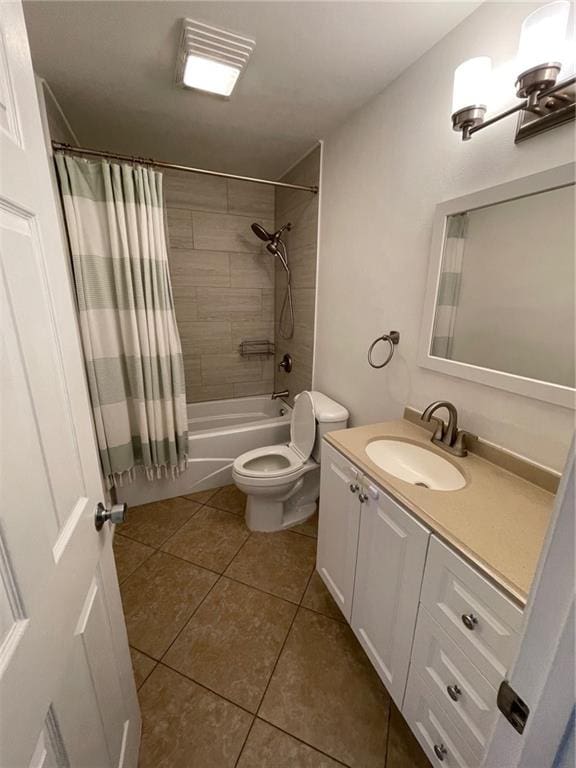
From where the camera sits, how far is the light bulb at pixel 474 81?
982 millimetres

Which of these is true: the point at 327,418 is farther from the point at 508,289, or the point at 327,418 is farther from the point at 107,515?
the point at 107,515

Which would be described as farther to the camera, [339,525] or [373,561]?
[339,525]

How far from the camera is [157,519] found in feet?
6.77

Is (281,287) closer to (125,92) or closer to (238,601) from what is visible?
(125,92)

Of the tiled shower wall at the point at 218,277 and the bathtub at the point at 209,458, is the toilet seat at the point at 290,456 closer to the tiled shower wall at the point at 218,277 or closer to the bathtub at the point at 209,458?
the bathtub at the point at 209,458

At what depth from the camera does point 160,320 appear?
1.90 meters

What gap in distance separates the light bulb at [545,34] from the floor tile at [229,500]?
2.39m

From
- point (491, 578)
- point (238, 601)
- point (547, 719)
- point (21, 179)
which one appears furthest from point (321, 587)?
point (21, 179)

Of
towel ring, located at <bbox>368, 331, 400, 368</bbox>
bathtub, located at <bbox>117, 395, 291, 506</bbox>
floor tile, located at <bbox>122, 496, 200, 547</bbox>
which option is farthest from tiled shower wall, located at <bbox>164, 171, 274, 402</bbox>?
towel ring, located at <bbox>368, 331, 400, 368</bbox>

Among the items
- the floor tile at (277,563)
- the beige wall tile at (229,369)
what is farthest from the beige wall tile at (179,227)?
the floor tile at (277,563)

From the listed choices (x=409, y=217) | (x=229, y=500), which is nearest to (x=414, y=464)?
(x=409, y=217)

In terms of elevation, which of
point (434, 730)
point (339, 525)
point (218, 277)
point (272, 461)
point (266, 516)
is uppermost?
point (218, 277)

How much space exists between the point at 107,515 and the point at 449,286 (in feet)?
4.64

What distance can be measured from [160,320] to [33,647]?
66.6 inches
